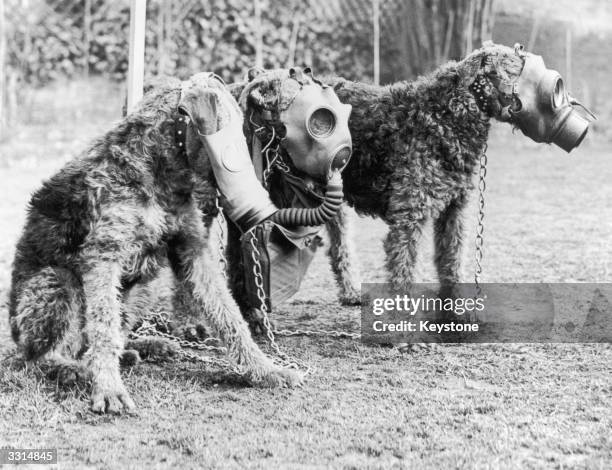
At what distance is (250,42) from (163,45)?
4.35 ft

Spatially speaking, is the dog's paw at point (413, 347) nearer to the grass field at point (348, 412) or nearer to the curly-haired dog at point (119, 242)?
the grass field at point (348, 412)

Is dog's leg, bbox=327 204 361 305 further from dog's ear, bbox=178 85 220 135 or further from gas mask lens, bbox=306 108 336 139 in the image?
dog's ear, bbox=178 85 220 135

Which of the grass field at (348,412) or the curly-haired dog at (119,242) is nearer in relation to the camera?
the grass field at (348,412)

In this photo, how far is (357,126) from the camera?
4613 millimetres

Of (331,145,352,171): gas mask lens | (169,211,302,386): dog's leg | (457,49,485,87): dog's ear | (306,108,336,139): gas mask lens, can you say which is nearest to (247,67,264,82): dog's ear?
(306,108,336,139): gas mask lens

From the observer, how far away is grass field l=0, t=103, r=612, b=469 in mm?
3016

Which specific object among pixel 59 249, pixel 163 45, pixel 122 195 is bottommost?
pixel 59 249

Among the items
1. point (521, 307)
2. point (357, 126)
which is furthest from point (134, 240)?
point (521, 307)

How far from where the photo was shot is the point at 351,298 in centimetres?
554

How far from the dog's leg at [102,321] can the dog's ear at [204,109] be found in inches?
28.7

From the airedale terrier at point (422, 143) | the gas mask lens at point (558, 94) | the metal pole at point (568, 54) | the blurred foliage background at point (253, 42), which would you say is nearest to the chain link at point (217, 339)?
the airedale terrier at point (422, 143)

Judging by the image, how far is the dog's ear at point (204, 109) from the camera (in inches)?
131

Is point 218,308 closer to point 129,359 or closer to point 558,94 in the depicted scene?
point 129,359

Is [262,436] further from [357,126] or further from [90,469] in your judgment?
[357,126]
